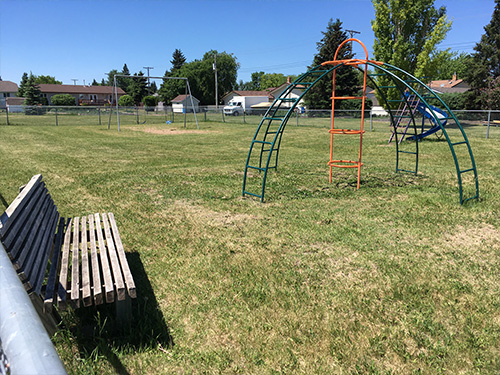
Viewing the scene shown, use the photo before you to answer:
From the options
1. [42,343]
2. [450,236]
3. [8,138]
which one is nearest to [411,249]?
[450,236]

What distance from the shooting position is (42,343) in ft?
2.55

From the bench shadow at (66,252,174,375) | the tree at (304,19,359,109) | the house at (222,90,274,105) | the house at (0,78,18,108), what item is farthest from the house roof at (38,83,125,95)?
the bench shadow at (66,252,174,375)

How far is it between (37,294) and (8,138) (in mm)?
18140

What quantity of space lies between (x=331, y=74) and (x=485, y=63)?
51.1 ft

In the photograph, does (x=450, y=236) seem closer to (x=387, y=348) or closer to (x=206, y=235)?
(x=387, y=348)

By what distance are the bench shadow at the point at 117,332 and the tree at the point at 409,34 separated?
2345 centimetres

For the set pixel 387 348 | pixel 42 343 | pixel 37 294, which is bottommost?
pixel 387 348

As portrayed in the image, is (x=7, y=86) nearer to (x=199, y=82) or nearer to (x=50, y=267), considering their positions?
(x=199, y=82)

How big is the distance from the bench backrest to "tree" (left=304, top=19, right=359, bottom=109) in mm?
39397

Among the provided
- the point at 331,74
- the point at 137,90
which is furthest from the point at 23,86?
the point at 331,74

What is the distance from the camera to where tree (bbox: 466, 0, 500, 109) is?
3659cm

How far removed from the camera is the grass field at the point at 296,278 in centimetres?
283

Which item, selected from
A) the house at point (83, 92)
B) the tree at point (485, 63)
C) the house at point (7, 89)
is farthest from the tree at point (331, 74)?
the house at point (7, 89)

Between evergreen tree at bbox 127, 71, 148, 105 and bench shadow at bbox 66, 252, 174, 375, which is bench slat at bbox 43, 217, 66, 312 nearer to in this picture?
bench shadow at bbox 66, 252, 174, 375
